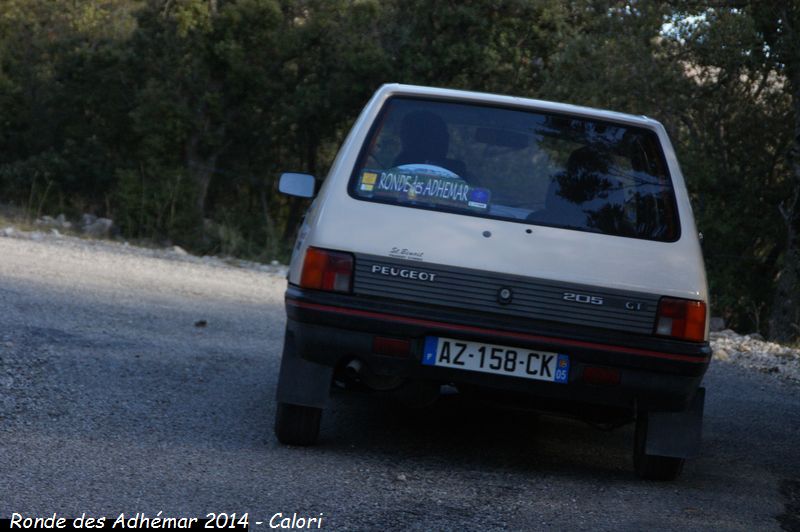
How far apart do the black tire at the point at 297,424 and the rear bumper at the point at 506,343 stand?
0.39 metres

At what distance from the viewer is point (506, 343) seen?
4.90 meters

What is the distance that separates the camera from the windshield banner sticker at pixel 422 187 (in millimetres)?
5180

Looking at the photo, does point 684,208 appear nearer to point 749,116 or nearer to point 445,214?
point 445,214

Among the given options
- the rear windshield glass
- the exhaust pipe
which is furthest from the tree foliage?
the exhaust pipe

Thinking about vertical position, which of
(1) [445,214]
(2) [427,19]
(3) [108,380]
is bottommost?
(3) [108,380]

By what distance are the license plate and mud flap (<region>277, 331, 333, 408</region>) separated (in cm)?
49

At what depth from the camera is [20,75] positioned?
3581 centimetres

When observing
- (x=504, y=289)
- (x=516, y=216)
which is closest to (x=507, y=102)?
(x=516, y=216)

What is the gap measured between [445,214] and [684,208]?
1116 millimetres

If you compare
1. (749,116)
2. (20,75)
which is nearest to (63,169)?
(20,75)

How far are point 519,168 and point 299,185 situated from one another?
149 centimetres

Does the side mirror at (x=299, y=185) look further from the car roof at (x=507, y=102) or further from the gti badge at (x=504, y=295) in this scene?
the gti badge at (x=504, y=295)

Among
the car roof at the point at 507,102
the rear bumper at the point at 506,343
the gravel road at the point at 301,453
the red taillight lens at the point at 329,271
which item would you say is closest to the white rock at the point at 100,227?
the gravel road at the point at 301,453

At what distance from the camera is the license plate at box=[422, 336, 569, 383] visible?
491cm
